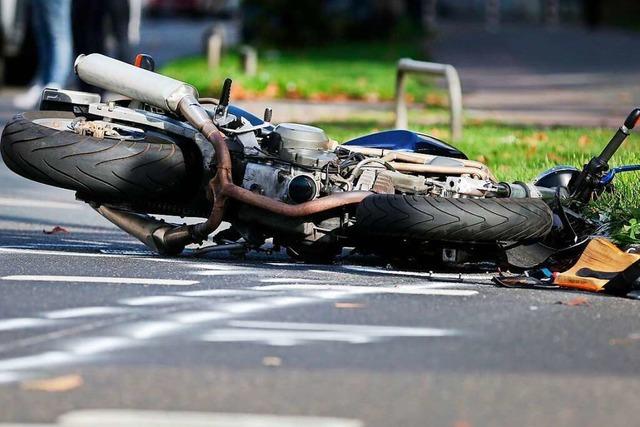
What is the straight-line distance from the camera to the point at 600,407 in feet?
16.8

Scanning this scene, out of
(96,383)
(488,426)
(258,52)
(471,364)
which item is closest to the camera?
(488,426)

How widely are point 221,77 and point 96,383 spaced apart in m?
15.2

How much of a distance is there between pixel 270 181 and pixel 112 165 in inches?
29.6

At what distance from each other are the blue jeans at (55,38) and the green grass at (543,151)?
278 cm

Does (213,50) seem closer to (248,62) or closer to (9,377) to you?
(248,62)

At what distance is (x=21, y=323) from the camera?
6188mm

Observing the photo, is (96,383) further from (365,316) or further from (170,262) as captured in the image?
(170,262)

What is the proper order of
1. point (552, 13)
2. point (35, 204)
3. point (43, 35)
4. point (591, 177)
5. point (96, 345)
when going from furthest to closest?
1. point (552, 13)
2. point (43, 35)
3. point (35, 204)
4. point (591, 177)
5. point (96, 345)

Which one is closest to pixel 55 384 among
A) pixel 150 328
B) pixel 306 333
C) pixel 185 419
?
pixel 185 419

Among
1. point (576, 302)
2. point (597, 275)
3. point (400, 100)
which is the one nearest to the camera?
point (576, 302)

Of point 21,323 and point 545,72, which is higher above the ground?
point 21,323

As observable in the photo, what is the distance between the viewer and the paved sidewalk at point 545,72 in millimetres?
17719

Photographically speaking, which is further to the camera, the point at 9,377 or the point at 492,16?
the point at 492,16

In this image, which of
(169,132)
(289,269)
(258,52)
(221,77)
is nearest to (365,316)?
(289,269)
